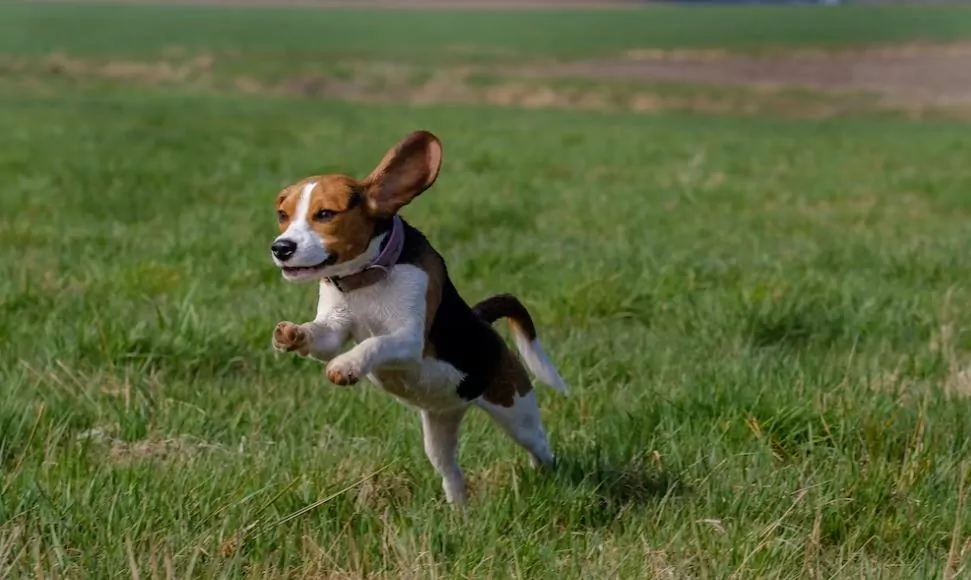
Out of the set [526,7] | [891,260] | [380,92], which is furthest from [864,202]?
[526,7]

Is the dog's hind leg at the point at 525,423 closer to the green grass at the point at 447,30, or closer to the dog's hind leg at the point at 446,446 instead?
the dog's hind leg at the point at 446,446

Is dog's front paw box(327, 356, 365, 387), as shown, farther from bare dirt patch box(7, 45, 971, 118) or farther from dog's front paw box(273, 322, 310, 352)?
bare dirt patch box(7, 45, 971, 118)

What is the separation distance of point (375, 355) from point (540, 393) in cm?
217

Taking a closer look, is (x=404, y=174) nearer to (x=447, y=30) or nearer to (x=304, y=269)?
(x=304, y=269)

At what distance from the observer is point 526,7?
13100 centimetres

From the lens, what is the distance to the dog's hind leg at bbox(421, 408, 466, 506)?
10.7 feet

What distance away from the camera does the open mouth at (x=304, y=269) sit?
8.70 ft

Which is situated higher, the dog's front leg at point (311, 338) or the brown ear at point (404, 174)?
the brown ear at point (404, 174)

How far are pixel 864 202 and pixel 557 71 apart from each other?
172ft

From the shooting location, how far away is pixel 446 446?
3285 millimetres

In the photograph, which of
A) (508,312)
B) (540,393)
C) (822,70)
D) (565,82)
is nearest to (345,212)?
(508,312)

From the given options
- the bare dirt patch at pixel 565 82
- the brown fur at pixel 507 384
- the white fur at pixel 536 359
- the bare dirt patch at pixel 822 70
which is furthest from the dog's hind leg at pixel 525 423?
the bare dirt patch at pixel 822 70

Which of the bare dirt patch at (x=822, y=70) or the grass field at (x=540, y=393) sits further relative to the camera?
the bare dirt patch at (x=822, y=70)

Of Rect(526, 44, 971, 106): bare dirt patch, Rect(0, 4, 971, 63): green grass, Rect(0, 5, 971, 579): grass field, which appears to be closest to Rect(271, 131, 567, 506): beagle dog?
Rect(0, 5, 971, 579): grass field
